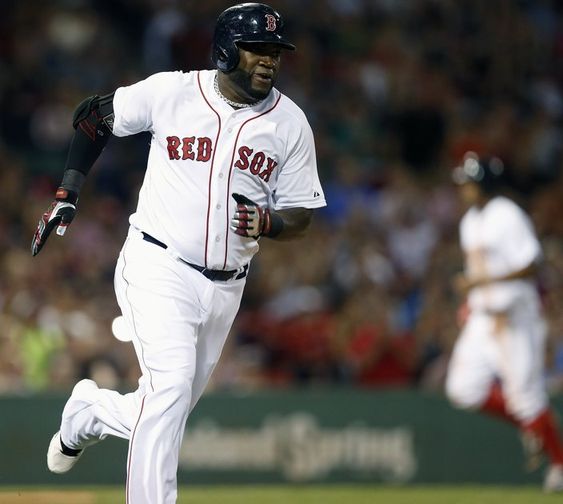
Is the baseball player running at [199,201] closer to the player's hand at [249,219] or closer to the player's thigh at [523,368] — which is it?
the player's hand at [249,219]

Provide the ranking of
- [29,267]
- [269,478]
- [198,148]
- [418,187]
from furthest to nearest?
[418,187] → [29,267] → [269,478] → [198,148]

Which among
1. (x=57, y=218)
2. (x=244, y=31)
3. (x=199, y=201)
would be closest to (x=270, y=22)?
(x=244, y=31)

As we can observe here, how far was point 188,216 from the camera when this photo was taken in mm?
6137

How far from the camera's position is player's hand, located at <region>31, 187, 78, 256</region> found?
6.27 metres

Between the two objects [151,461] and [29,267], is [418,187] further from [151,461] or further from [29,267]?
[151,461]

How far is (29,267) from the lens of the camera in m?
11.7

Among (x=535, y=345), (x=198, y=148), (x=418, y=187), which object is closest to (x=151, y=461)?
(x=198, y=148)

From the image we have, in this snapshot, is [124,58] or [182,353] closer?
[182,353]

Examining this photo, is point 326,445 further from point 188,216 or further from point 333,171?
point 188,216

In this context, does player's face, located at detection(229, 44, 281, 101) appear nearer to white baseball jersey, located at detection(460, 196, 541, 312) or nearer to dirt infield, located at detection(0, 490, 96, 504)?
dirt infield, located at detection(0, 490, 96, 504)

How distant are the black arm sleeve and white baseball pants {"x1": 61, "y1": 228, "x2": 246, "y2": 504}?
1.36ft

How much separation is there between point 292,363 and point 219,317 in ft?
18.8

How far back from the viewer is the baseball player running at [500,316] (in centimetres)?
991

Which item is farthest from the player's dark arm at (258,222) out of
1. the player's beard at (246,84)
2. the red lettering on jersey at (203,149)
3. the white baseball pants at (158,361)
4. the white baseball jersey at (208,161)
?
the player's beard at (246,84)
